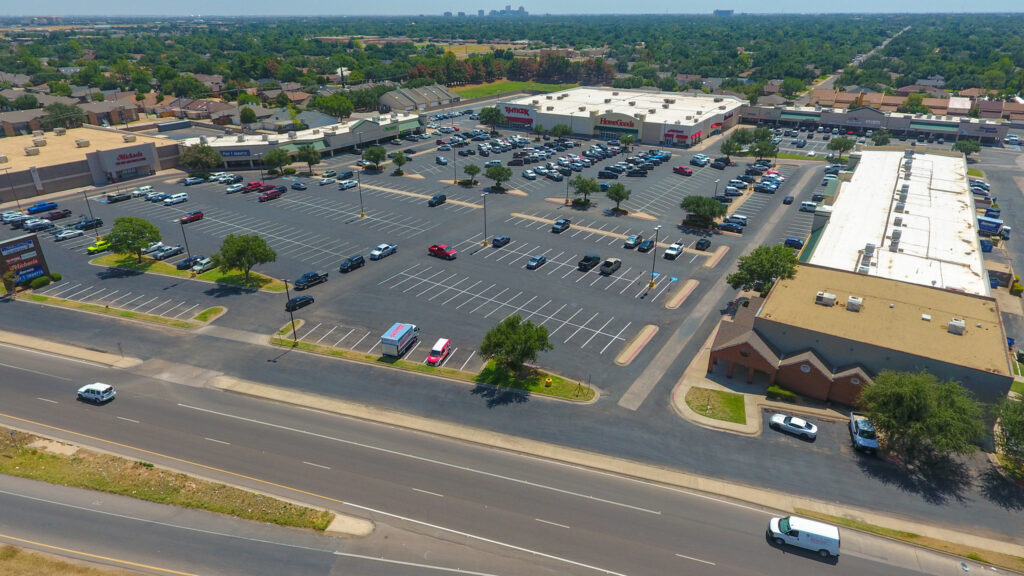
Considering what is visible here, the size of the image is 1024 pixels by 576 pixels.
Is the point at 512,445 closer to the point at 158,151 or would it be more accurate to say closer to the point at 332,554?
the point at 332,554

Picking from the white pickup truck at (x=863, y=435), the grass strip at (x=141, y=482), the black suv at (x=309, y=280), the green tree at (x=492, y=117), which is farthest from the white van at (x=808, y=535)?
the green tree at (x=492, y=117)

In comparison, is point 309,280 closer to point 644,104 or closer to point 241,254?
point 241,254

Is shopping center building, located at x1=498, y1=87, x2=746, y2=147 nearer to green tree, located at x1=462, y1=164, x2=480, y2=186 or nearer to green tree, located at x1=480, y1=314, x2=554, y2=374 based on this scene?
green tree, located at x1=462, y1=164, x2=480, y2=186

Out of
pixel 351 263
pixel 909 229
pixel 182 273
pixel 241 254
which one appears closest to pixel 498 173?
pixel 351 263

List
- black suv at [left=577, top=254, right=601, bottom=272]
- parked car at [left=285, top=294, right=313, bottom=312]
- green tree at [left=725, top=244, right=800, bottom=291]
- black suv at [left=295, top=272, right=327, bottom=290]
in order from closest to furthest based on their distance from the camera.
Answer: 1. green tree at [left=725, top=244, right=800, bottom=291]
2. parked car at [left=285, top=294, right=313, bottom=312]
3. black suv at [left=295, top=272, right=327, bottom=290]
4. black suv at [left=577, top=254, right=601, bottom=272]

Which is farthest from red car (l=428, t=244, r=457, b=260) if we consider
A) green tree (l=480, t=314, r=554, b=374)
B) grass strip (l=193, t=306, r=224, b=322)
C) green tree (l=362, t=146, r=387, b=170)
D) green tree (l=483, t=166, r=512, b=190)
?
green tree (l=362, t=146, r=387, b=170)
